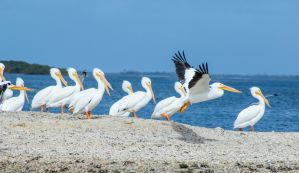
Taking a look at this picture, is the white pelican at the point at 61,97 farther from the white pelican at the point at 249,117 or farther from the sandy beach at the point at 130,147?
the white pelican at the point at 249,117

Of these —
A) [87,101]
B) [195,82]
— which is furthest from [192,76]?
[87,101]

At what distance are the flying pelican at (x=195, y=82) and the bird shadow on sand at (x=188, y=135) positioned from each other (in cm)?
58

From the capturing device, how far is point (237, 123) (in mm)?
14312

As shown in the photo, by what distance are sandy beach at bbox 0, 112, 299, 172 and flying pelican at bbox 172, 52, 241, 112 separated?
0.74 m

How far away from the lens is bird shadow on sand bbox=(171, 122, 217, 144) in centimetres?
1167

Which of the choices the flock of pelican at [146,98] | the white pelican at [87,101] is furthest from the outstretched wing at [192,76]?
the white pelican at [87,101]

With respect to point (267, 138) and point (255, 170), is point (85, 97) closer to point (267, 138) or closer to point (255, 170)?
point (267, 138)

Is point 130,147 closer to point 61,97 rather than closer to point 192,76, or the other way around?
point 192,76

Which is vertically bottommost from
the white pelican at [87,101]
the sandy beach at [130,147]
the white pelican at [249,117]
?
the sandy beach at [130,147]

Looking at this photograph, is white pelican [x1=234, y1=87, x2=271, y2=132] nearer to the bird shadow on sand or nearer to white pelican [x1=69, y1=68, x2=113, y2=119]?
the bird shadow on sand

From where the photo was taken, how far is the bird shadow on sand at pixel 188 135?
11666mm

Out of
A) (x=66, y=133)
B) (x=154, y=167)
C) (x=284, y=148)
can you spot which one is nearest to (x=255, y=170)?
(x=154, y=167)

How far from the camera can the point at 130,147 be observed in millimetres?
10359

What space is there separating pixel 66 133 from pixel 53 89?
15.8 feet
